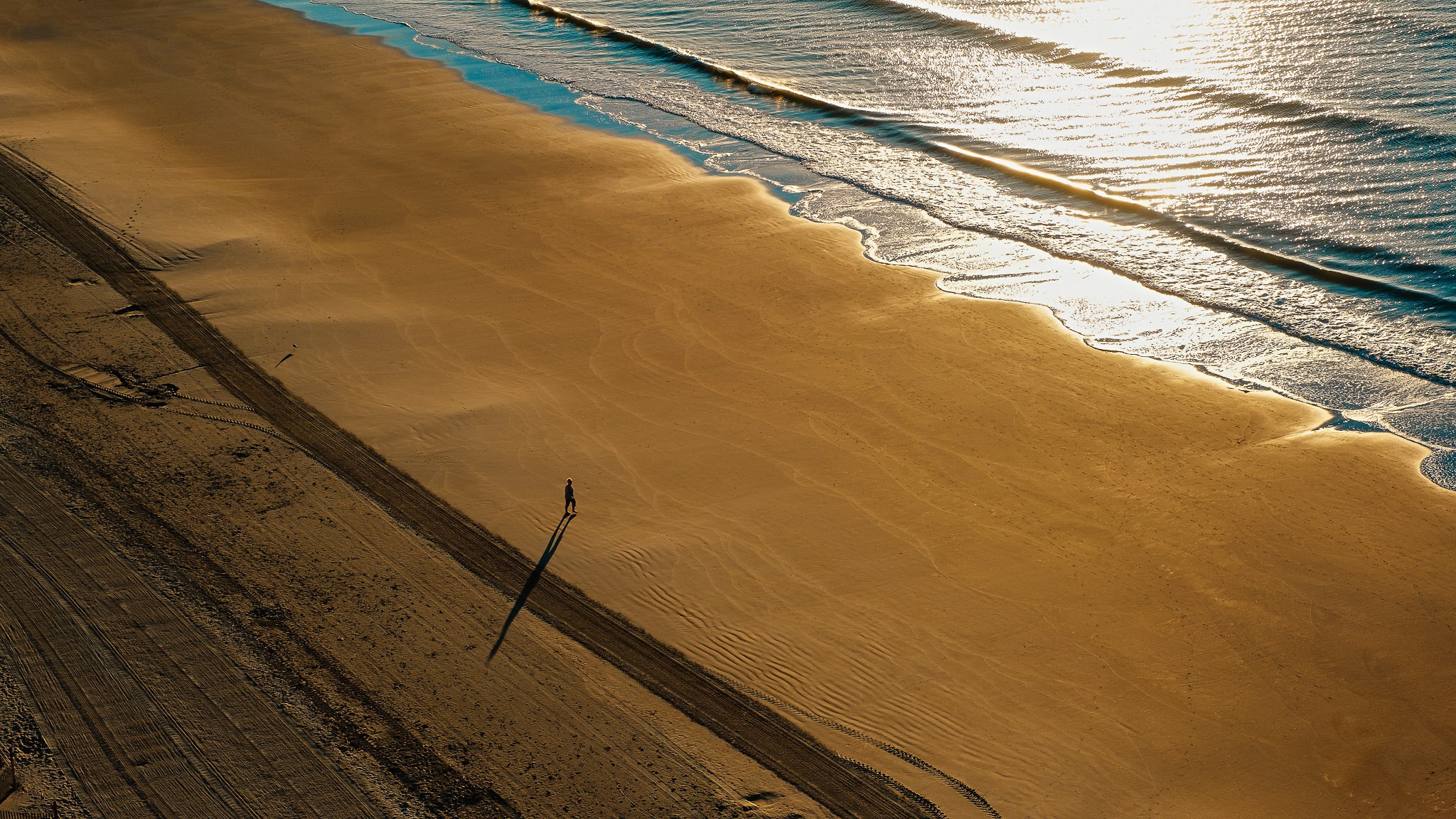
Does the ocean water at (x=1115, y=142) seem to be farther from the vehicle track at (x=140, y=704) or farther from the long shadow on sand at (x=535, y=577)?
the vehicle track at (x=140, y=704)

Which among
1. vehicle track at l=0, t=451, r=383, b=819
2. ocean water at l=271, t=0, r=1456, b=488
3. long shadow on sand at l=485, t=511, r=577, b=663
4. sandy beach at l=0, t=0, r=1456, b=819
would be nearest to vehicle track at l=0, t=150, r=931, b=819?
long shadow on sand at l=485, t=511, r=577, b=663

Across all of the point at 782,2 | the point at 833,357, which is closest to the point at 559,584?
the point at 833,357

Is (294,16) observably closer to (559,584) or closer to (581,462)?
(581,462)

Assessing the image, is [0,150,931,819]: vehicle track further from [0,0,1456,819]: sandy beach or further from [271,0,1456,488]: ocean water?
[271,0,1456,488]: ocean water

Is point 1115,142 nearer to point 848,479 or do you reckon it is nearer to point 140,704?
point 848,479

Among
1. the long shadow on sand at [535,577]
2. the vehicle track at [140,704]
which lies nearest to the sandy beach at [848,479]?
the long shadow on sand at [535,577]
